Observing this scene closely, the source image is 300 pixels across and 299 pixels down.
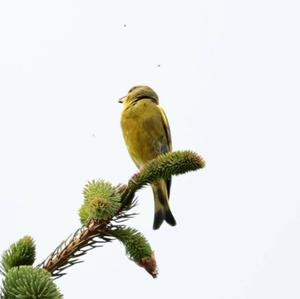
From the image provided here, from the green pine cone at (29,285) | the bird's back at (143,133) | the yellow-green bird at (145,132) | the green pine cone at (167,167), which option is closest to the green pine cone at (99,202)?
the green pine cone at (167,167)

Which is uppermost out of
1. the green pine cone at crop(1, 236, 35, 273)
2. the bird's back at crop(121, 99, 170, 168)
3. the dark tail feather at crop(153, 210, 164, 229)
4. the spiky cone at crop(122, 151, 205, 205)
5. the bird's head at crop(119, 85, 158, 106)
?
the bird's head at crop(119, 85, 158, 106)

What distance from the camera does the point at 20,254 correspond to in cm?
144

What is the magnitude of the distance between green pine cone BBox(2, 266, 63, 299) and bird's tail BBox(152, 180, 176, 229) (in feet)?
6.89

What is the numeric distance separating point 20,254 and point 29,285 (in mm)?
252

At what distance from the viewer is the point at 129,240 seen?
171 cm

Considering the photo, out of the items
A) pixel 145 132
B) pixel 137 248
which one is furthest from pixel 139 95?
pixel 137 248

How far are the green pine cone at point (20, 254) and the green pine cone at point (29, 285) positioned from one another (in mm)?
174

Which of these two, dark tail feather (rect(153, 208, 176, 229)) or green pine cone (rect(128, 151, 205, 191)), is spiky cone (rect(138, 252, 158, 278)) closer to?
green pine cone (rect(128, 151, 205, 191))

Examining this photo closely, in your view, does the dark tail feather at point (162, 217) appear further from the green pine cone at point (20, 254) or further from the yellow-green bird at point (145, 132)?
the green pine cone at point (20, 254)

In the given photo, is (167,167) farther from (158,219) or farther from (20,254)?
(158,219)

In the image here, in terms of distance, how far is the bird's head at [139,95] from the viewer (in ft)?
17.4

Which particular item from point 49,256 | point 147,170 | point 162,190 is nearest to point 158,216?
point 162,190

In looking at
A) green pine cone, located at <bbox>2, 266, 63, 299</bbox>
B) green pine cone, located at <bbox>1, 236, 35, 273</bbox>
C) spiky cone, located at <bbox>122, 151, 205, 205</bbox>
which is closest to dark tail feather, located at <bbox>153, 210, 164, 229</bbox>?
spiky cone, located at <bbox>122, 151, 205, 205</bbox>

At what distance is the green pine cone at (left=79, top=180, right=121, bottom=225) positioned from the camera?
166 centimetres
